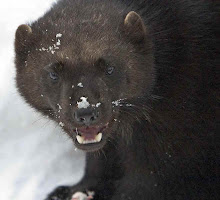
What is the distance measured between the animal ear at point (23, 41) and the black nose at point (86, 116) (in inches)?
33.3

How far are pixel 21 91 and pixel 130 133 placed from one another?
3.16 ft

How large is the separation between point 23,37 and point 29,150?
68.6 inches

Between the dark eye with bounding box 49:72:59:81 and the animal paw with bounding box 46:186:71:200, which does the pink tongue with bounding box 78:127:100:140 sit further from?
the animal paw with bounding box 46:186:71:200

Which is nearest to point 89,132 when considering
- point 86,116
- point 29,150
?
point 86,116

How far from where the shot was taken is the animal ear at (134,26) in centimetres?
403

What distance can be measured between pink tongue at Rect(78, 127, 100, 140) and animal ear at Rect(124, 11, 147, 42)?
2.47 feet

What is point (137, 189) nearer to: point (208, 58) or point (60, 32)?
point (208, 58)

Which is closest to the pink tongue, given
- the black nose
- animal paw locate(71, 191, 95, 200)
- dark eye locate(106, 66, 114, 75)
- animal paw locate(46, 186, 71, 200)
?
the black nose

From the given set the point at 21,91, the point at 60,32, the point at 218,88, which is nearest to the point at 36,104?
the point at 21,91

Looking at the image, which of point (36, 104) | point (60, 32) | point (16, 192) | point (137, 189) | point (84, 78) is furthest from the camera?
point (16, 192)

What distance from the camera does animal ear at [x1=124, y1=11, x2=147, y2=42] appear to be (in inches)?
159

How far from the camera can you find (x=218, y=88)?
4.50 m

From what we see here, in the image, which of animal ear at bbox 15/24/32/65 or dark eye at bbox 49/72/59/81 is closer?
dark eye at bbox 49/72/59/81

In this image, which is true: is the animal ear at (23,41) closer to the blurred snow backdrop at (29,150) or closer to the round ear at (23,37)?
the round ear at (23,37)
